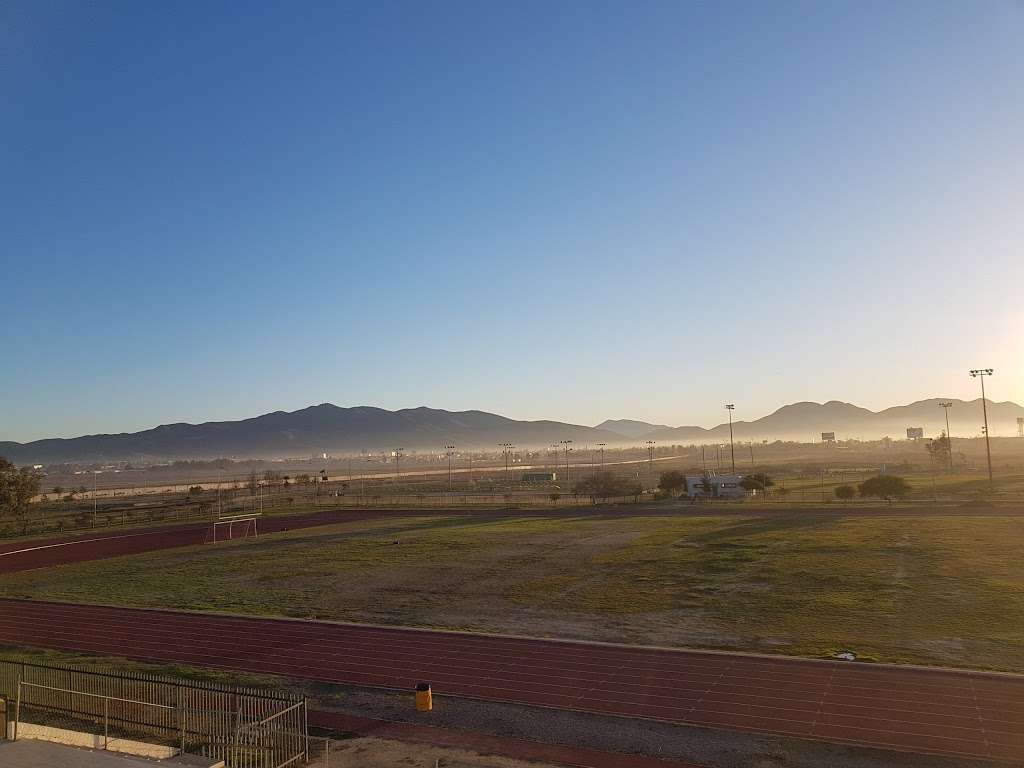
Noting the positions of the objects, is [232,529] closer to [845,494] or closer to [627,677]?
[627,677]

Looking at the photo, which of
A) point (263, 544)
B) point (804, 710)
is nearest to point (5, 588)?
point (263, 544)

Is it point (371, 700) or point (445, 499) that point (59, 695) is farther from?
point (445, 499)

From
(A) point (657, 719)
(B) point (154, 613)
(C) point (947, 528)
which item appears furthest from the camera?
(C) point (947, 528)

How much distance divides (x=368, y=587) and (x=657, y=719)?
20572 mm

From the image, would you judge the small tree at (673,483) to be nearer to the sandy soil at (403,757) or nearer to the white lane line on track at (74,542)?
the white lane line on track at (74,542)

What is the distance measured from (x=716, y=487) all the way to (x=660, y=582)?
167 ft

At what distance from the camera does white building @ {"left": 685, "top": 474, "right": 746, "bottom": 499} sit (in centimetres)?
7950

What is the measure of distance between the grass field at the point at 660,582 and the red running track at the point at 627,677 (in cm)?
180

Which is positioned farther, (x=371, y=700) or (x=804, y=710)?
(x=371, y=700)

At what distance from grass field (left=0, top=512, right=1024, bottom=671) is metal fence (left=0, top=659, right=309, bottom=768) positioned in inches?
392

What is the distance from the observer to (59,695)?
60.7 ft

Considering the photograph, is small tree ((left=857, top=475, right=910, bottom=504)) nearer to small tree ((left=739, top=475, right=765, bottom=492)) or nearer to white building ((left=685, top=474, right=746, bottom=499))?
small tree ((left=739, top=475, right=765, bottom=492))

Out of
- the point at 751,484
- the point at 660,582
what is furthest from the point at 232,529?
the point at 751,484

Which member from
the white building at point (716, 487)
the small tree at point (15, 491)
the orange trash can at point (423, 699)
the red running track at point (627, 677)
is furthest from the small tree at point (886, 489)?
the small tree at point (15, 491)
